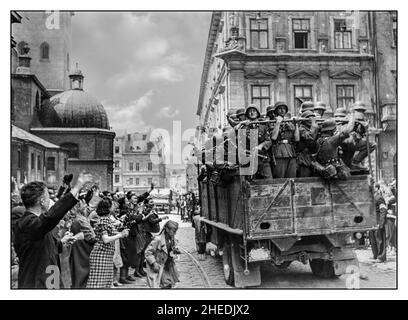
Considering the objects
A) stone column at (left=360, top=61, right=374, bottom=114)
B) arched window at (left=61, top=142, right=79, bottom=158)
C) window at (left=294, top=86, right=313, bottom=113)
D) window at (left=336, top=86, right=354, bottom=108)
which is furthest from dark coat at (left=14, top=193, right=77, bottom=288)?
stone column at (left=360, top=61, right=374, bottom=114)

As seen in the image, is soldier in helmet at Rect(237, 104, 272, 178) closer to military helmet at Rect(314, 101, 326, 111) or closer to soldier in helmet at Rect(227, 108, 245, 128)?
soldier in helmet at Rect(227, 108, 245, 128)

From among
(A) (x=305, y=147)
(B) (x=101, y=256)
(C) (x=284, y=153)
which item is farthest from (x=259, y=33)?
(B) (x=101, y=256)

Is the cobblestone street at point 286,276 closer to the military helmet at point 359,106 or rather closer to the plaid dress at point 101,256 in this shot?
the plaid dress at point 101,256

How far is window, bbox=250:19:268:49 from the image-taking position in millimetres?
7714

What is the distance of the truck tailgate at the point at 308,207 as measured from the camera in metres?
5.81

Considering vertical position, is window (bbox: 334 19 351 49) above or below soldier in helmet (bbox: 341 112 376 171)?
above

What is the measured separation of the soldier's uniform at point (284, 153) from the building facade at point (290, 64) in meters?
1.53

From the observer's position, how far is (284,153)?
622cm

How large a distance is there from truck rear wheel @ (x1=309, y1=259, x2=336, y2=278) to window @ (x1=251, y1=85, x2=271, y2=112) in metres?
2.88

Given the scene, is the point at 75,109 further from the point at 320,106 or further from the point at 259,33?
the point at 320,106

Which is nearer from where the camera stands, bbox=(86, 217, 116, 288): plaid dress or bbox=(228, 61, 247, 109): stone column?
bbox=(86, 217, 116, 288): plaid dress

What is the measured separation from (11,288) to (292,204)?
3.92m

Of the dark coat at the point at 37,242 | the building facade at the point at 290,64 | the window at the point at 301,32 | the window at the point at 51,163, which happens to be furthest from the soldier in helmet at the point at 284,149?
the window at the point at 51,163
